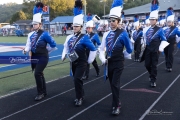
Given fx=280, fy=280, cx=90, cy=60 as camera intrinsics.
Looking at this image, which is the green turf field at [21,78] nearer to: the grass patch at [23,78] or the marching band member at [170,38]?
the grass patch at [23,78]

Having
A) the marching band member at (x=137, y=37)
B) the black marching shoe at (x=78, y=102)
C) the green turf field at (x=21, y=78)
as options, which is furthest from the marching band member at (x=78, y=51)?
the marching band member at (x=137, y=37)

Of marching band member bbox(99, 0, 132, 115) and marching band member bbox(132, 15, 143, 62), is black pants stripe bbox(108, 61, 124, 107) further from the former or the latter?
marching band member bbox(132, 15, 143, 62)

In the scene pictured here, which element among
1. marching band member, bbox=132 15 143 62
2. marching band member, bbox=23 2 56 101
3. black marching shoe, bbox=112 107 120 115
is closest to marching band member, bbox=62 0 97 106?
marching band member, bbox=23 2 56 101

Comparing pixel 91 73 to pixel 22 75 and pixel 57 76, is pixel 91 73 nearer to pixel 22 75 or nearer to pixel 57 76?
pixel 57 76

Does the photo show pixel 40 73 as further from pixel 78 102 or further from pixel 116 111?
pixel 116 111

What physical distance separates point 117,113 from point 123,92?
2012 millimetres

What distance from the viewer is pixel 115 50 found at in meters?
5.94

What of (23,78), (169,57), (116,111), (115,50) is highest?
(115,50)

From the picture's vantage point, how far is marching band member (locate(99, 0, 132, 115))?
232 inches

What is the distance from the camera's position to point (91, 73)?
1112 cm

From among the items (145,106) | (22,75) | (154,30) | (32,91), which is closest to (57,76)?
(22,75)

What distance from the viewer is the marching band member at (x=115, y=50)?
5887mm

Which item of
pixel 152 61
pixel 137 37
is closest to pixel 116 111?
pixel 152 61

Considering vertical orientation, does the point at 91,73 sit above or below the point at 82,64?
below
